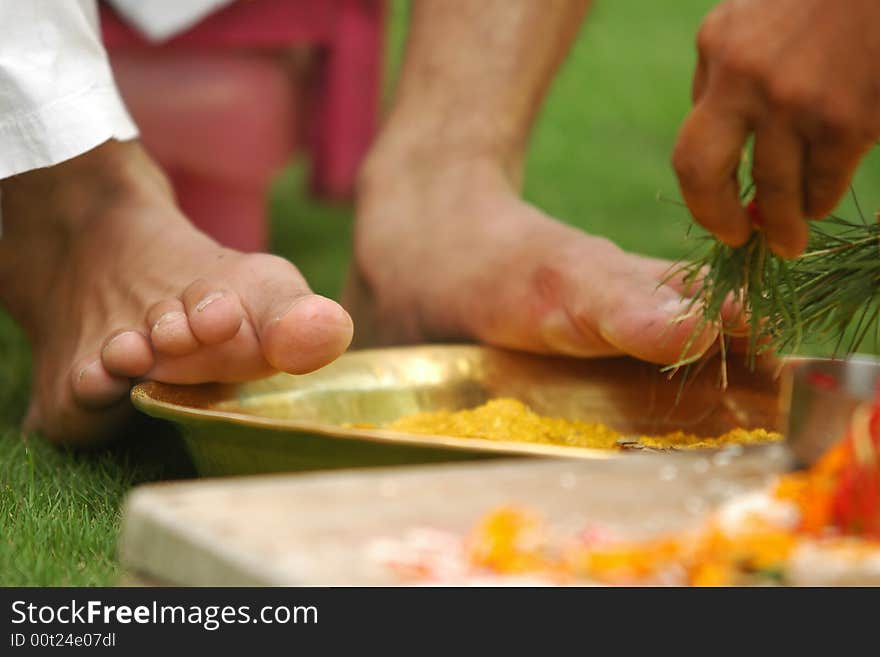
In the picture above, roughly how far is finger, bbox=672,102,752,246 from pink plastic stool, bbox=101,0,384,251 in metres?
1.15

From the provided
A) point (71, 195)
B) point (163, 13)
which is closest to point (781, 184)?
point (71, 195)

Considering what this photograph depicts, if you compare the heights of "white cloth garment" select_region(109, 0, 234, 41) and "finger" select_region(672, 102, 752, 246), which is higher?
"finger" select_region(672, 102, 752, 246)

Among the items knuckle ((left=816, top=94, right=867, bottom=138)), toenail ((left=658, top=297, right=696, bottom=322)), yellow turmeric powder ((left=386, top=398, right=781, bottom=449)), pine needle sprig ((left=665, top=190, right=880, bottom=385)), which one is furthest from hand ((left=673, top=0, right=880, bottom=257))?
yellow turmeric powder ((left=386, top=398, right=781, bottom=449))

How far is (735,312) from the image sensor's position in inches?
40.3

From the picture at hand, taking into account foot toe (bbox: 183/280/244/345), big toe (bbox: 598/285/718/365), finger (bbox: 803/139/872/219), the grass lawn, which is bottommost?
the grass lawn

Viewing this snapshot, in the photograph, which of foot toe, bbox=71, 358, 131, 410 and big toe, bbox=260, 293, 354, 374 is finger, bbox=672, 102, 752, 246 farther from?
foot toe, bbox=71, 358, 131, 410

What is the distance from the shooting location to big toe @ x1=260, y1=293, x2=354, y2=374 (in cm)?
101

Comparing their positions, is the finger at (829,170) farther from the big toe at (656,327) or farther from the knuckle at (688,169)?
the big toe at (656,327)

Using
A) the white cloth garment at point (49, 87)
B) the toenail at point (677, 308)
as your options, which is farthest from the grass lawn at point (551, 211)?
the white cloth garment at point (49, 87)

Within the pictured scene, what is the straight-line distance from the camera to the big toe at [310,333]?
1012mm

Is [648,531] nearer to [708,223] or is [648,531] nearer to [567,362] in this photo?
[708,223]

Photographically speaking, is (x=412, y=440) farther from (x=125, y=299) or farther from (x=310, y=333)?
(x=125, y=299)

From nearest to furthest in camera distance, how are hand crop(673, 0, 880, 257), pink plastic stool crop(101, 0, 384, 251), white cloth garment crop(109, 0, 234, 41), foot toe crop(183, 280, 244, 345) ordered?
hand crop(673, 0, 880, 257) < foot toe crop(183, 280, 244, 345) < white cloth garment crop(109, 0, 234, 41) < pink plastic stool crop(101, 0, 384, 251)

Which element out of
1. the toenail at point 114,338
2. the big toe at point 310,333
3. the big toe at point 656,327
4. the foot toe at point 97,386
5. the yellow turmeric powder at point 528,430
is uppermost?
the big toe at point 656,327
